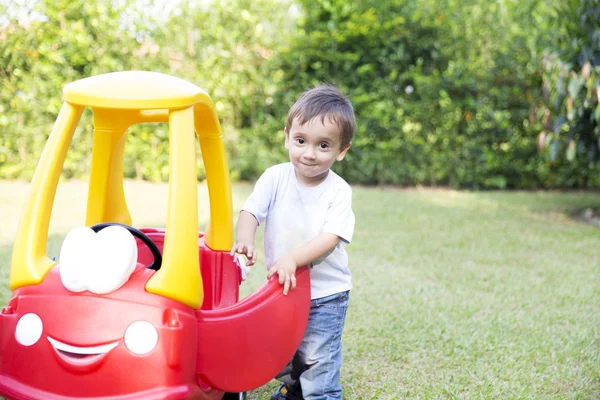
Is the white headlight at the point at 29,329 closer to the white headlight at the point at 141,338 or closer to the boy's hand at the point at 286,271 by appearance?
the white headlight at the point at 141,338

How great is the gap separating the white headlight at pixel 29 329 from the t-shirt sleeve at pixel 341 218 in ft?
2.62

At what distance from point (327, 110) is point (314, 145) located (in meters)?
0.11

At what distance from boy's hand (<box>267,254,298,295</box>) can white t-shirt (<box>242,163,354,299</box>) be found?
6.8 inches

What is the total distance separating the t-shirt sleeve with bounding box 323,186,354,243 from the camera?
1.87 m

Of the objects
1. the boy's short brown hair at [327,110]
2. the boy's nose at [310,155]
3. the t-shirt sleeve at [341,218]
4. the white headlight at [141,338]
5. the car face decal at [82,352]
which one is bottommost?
the car face decal at [82,352]

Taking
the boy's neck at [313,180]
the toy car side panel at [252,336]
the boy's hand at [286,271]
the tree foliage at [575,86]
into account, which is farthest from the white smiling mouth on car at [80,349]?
the tree foliage at [575,86]

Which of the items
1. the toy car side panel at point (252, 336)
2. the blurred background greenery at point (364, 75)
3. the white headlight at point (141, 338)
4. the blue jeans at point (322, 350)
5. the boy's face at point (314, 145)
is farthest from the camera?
the blurred background greenery at point (364, 75)

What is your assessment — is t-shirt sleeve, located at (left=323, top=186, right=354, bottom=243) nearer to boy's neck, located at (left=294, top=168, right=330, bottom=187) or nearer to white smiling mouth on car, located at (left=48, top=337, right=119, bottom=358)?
boy's neck, located at (left=294, top=168, right=330, bottom=187)

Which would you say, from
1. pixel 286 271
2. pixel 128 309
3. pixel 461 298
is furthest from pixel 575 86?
pixel 128 309

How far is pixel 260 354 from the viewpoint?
1794 millimetres

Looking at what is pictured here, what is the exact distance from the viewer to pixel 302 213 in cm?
196

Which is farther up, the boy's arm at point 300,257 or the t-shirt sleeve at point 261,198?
the t-shirt sleeve at point 261,198

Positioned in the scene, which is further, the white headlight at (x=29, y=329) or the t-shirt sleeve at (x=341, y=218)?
the t-shirt sleeve at (x=341, y=218)

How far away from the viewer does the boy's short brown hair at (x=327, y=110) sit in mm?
1847
